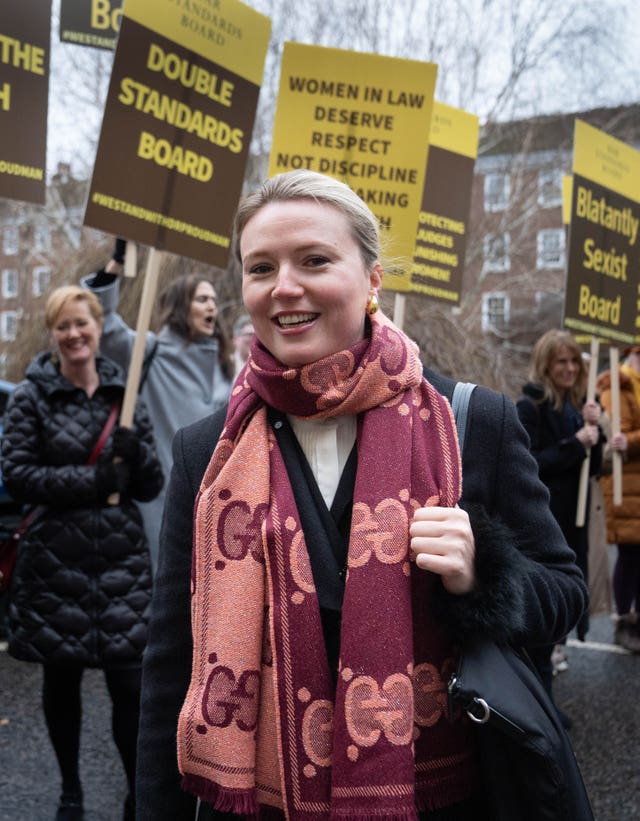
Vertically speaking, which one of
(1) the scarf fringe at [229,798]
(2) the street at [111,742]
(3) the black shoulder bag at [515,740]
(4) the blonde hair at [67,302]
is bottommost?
(2) the street at [111,742]

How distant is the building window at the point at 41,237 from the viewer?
74.0ft

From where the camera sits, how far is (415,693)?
1.71m

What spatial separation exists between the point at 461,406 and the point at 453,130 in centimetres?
486

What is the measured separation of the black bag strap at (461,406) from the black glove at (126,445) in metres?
2.14

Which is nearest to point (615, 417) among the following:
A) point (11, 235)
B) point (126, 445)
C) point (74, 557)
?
point (126, 445)

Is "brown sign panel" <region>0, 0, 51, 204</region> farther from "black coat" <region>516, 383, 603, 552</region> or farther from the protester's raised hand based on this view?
the protester's raised hand

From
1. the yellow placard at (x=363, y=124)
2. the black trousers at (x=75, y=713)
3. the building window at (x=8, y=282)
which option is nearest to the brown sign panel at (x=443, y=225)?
the yellow placard at (x=363, y=124)

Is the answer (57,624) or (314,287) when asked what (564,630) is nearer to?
(314,287)

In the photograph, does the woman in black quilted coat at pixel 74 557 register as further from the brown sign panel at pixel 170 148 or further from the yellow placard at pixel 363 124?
the yellow placard at pixel 363 124

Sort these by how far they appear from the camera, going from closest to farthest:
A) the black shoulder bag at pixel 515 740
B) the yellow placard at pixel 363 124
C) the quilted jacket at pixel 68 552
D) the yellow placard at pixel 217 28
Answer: the black shoulder bag at pixel 515 740
the quilted jacket at pixel 68 552
the yellow placard at pixel 217 28
the yellow placard at pixel 363 124

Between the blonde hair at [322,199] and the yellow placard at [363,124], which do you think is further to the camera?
the yellow placard at [363,124]

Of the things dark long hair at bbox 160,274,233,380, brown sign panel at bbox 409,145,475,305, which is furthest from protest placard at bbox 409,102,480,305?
dark long hair at bbox 160,274,233,380

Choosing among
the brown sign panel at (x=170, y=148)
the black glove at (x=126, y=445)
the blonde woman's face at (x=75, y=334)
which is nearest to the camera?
the black glove at (x=126, y=445)

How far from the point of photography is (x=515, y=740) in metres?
1.61
